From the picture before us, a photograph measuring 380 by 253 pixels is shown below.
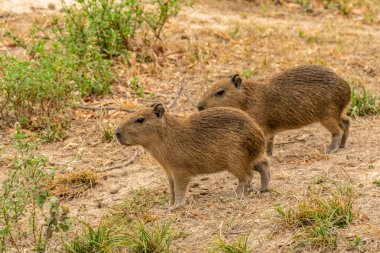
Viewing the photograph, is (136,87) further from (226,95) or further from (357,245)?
(357,245)

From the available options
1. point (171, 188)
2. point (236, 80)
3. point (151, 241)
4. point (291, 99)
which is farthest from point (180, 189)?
point (291, 99)

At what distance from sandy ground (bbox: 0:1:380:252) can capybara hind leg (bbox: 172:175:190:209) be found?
104 millimetres

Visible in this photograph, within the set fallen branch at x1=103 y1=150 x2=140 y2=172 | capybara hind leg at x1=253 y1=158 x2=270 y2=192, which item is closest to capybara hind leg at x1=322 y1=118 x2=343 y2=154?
capybara hind leg at x1=253 y1=158 x2=270 y2=192

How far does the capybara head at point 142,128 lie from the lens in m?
5.87

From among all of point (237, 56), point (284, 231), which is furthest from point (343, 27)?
point (284, 231)

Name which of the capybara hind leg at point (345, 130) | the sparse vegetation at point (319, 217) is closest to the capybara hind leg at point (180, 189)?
the sparse vegetation at point (319, 217)

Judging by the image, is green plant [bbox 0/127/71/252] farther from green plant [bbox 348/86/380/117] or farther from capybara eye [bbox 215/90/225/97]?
green plant [bbox 348/86/380/117]

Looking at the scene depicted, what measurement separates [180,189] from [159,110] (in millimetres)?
659

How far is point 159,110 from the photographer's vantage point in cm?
595

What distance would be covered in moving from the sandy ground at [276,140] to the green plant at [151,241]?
125mm

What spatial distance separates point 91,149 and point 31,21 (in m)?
3.67

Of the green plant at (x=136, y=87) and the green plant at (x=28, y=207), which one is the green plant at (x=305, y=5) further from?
the green plant at (x=28, y=207)

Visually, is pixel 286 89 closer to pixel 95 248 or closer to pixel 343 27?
pixel 95 248

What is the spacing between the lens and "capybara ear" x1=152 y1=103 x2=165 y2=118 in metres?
5.93
